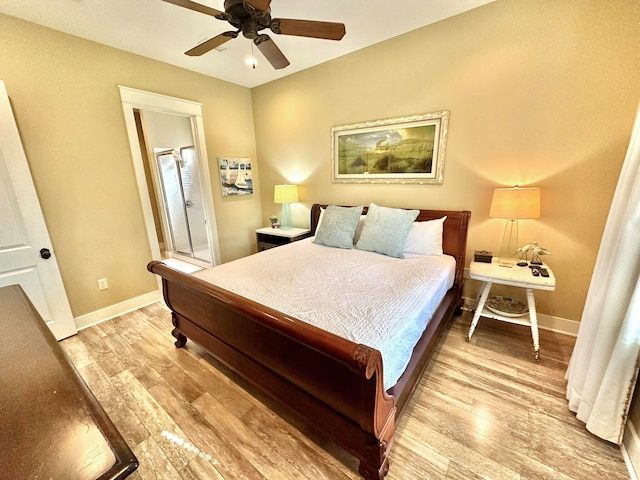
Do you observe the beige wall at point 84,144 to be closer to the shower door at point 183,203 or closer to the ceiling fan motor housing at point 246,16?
the shower door at point 183,203

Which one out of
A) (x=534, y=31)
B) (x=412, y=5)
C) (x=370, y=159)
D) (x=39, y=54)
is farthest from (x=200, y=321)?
(x=534, y=31)

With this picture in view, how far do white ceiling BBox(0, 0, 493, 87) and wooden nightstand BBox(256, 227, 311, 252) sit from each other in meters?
2.13

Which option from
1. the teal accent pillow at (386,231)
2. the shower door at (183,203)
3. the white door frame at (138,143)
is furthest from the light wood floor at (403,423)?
the shower door at (183,203)

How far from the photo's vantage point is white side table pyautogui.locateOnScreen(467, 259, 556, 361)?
1.91 metres

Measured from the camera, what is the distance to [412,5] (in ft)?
6.99

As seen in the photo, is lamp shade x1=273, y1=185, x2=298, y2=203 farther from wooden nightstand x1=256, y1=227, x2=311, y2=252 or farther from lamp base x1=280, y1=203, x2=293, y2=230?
wooden nightstand x1=256, y1=227, x2=311, y2=252

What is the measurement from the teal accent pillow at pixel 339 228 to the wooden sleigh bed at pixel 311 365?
1130mm

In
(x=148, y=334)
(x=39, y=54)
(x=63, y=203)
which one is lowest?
(x=148, y=334)

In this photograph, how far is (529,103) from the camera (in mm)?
2139

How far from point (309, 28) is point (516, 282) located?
237 cm

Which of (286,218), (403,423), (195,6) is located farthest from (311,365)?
(286,218)

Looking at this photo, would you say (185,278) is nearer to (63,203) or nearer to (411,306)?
(411,306)

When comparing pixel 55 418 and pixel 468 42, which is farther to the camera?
pixel 468 42

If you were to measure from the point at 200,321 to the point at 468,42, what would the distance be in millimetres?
3286
